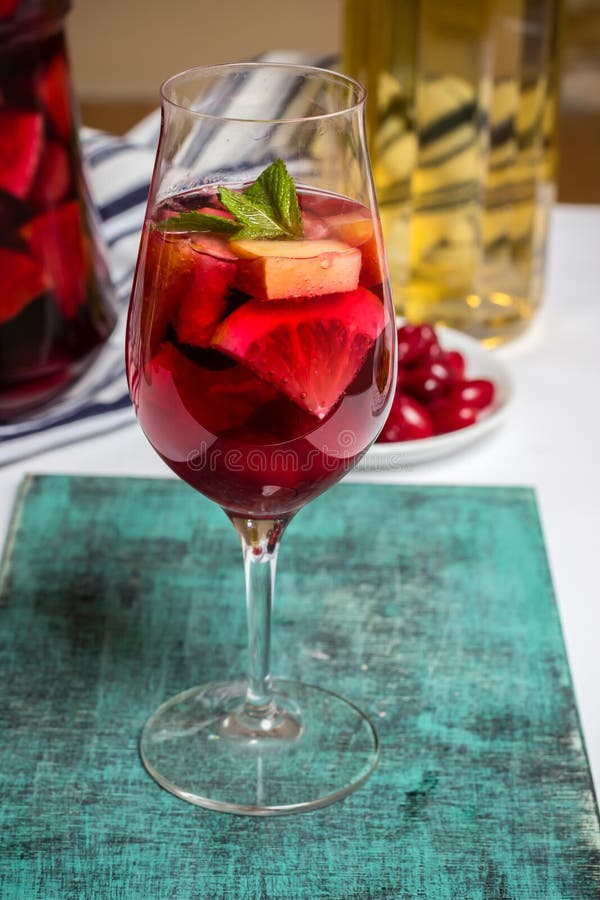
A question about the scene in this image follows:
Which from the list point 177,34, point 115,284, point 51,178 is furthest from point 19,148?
point 177,34

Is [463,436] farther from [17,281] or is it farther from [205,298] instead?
[205,298]

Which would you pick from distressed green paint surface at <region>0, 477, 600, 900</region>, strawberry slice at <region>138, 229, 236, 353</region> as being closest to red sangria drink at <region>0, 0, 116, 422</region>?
distressed green paint surface at <region>0, 477, 600, 900</region>

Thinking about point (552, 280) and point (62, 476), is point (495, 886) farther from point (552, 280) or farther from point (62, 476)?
point (552, 280)

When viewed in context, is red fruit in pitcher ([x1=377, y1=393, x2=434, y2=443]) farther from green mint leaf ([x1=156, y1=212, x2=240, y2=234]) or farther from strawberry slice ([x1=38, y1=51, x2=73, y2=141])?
green mint leaf ([x1=156, y1=212, x2=240, y2=234])

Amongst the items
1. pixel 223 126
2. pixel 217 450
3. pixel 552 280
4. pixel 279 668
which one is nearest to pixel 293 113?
pixel 223 126

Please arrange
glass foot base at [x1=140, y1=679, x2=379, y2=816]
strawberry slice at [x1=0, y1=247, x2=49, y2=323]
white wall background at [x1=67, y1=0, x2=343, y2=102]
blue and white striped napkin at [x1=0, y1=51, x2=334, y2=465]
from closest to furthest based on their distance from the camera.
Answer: glass foot base at [x1=140, y1=679, x2=379, y2=816]
strawberry slice at [x1=0, y1=247, x2=49, y2=323]
blue and white striped napkin at [x1=0, y1=51, x2=334, y2=465]
white wall background at [x1=67, y1=0, x2=343, y2=102]

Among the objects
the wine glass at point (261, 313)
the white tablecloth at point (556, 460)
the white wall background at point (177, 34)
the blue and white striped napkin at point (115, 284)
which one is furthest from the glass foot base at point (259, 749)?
the white wall background at point (177, 34)

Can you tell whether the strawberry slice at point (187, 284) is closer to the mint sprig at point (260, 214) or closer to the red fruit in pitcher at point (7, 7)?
the mint sprig at point (260, 214)
